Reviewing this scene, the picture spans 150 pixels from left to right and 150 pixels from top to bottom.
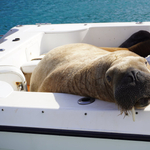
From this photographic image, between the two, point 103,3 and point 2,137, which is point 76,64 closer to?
point 2,137

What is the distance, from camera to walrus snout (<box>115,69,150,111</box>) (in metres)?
1.60

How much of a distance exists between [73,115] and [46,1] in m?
16.0

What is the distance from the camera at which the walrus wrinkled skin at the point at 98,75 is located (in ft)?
5.34

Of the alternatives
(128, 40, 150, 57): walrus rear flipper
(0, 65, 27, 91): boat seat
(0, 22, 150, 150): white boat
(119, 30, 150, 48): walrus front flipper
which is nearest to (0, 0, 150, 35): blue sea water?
(119, 30, 150, 48): walrus front flipper

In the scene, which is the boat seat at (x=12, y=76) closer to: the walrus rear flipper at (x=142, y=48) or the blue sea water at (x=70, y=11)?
the walrus rear flipper at (x=142, y=48)

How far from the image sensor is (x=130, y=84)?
63.9 inches

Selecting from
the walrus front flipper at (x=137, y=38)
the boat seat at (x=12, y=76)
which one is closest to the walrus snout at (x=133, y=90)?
the boat seat at (x=12, y=76)

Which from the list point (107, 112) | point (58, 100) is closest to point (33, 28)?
point (58, 100)

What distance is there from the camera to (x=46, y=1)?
16766 millimetres

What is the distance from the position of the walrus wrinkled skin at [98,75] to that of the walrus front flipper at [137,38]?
39.0 inches

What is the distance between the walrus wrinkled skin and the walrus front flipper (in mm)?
990

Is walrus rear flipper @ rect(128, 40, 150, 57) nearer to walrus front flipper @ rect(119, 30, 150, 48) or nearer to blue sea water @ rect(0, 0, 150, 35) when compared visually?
walrus front flipper @ rect(119, 30, 150, 48)

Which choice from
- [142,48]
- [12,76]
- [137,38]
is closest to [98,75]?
[12,76]

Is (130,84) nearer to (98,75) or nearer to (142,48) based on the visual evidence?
(98,75)
